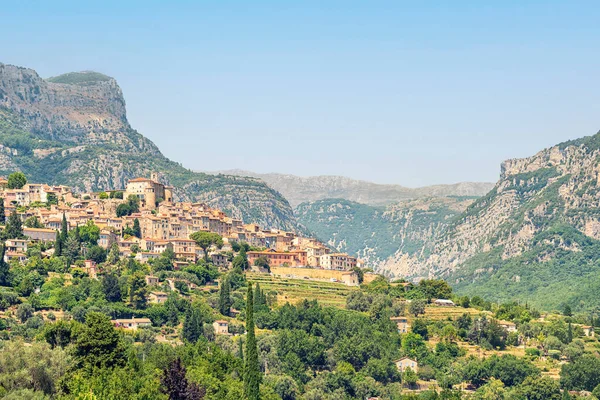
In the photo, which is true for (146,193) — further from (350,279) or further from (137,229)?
(350,279)

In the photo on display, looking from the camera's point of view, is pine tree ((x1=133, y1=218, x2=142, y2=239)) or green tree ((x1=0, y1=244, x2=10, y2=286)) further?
pine tree ((x1=133, y1=218, x2=142, y2=239))

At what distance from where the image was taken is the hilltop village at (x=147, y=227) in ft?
412

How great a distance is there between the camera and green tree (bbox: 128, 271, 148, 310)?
109500 mm

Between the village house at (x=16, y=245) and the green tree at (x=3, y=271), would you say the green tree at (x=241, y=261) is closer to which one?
the village house at (x=16, y=245)

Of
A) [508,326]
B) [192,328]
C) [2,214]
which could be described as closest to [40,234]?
[2,214]

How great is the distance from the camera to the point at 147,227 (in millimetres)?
132500

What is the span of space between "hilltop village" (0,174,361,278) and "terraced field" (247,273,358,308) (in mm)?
4901

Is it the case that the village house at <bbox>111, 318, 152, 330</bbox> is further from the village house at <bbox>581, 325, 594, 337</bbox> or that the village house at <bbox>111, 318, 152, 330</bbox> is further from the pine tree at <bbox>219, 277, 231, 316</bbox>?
the village house at <bbox>581, 325, 594, 337</bbox>

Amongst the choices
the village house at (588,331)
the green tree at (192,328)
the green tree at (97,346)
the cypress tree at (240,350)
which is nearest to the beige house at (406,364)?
the cypress tree at (240,350)

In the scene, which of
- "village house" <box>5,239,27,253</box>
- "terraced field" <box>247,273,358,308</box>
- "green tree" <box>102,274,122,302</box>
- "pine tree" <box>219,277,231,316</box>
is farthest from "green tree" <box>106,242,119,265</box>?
"terraced field" <box>247,273,358,308</box>

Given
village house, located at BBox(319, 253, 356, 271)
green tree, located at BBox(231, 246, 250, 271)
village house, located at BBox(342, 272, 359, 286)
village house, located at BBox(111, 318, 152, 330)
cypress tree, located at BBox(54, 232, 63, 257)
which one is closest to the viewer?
village house, located at BBox(111, 318, 152, 330)

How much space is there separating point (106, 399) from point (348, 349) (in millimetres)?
46622

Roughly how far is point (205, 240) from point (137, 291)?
22.9 m

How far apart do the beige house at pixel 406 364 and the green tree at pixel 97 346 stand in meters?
37.5
